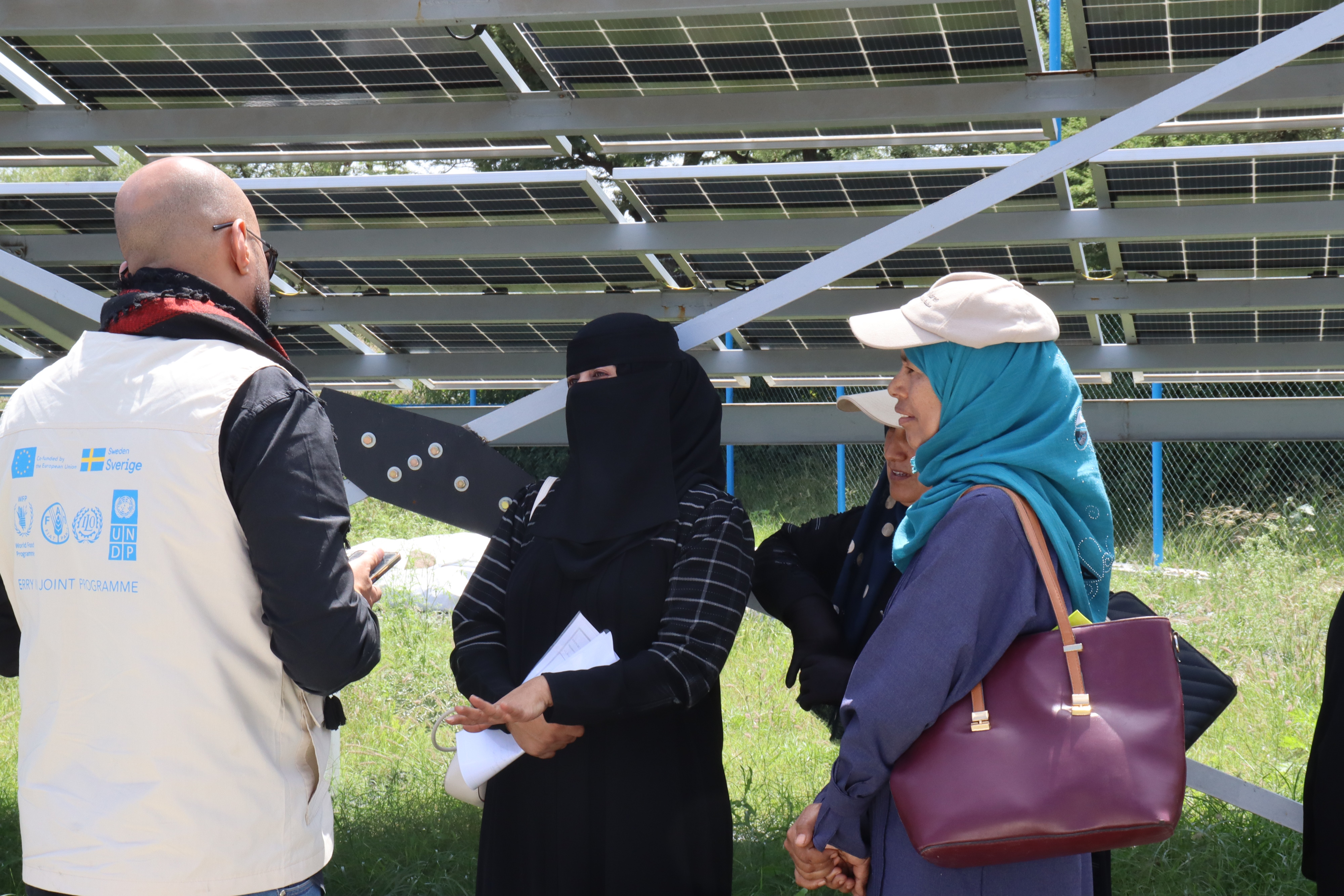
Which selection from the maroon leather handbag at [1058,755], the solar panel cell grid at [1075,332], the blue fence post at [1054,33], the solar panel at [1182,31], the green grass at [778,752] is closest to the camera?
the maroon leather handbag at [1058,755]

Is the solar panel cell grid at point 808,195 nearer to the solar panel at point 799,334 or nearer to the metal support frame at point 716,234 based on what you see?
the metal support frame at point 716,234

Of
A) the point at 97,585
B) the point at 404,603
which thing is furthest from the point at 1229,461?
the point at 97,585

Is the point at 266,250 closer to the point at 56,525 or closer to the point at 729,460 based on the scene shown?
the point at 56,525

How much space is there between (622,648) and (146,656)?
1053mm

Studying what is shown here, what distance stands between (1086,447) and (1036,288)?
328cm

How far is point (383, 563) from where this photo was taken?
254 cm

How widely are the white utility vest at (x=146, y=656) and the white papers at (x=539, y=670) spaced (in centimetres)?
63

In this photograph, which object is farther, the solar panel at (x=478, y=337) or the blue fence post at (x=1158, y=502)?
the blue fence post at (x=1158, y=502)

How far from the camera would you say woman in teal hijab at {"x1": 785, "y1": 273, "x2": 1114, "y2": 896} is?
1993 millimetres

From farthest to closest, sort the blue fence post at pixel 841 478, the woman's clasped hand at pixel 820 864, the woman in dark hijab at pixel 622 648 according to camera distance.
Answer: the blue fence post at pixel 841 478 < the woman in dark hijab at pixel 622 648 < the woman's clasped hand at pixel 820 864

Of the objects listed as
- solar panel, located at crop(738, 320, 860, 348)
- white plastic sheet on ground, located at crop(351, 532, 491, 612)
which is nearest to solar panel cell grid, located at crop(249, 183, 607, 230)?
solar panel, located at crop(738, 320, 860, 348)

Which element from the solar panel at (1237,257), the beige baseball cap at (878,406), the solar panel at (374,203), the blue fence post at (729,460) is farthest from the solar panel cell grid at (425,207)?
the blue fence post at (729,460)

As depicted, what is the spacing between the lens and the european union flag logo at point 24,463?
6.79 feet

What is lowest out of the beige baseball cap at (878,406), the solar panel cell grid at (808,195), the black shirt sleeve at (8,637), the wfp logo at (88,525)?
the black shirt sleeve at (8,637)
